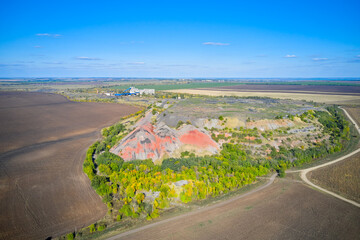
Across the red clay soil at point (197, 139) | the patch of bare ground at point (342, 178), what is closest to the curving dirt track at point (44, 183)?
the red clay soil at point (197, 139)

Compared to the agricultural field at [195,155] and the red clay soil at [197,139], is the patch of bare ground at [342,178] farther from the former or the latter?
the red clay soil at [197,139]

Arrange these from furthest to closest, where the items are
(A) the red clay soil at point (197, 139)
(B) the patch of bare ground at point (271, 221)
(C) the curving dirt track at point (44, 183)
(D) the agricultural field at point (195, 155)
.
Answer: (A) the red clay soil at point (197, 139) < (D) the agricultural field at point (195, 155) < (C) the curving dirt track at point (44, 183) < (B) the patch of bare ground at point (271, 221)

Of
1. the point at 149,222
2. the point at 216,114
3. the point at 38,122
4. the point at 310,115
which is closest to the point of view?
the point at 149,222

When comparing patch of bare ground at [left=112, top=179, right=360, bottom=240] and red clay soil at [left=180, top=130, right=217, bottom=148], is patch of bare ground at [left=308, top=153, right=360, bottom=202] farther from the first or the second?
red clay soil at [left=180, top=130, right=217, bottom=148]

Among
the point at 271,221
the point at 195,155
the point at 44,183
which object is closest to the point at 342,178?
the point at 271,221

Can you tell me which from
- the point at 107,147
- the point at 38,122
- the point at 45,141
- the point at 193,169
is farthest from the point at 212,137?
the point at 38,122

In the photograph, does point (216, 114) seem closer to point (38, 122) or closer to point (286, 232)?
point (286, 232)
